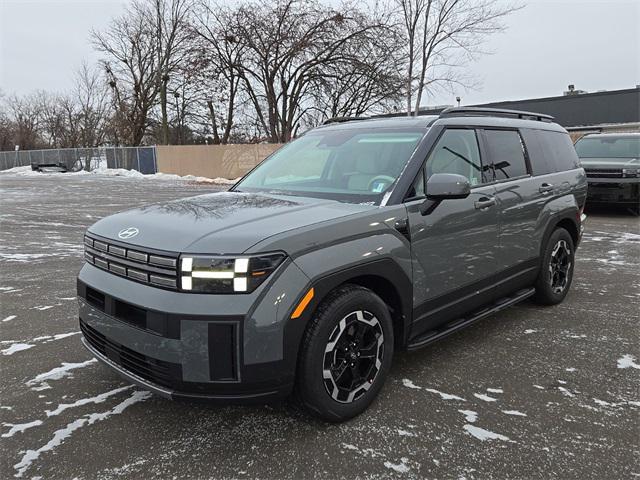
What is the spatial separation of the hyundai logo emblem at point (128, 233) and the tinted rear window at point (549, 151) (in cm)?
351

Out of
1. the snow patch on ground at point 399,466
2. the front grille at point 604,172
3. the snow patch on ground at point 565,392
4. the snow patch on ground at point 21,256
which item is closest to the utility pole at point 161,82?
the snow patch on ground at point 21,256

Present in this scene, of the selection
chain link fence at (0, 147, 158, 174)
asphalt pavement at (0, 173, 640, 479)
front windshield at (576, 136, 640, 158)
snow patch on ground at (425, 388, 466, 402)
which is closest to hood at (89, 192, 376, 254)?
asphalt pavement at (0, 173, 640, 479)

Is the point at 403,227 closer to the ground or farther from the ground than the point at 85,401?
farther from the ground

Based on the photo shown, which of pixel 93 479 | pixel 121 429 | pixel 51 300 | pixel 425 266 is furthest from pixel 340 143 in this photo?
pixel 51 300

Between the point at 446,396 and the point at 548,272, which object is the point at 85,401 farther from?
the point at 548,272

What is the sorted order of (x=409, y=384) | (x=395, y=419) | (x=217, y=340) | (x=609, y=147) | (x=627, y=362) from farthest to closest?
(x=609, y=147) < (x=627, y=362) < (x=409, y=384) < (x=395, y=419) < (x=217, y=340)

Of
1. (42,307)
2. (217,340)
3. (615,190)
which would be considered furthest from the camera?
(615,190)

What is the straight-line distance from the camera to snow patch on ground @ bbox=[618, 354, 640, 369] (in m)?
3.62

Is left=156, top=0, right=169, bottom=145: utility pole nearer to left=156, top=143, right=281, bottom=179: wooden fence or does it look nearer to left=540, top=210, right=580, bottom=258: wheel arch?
left=156, top=143, right=281, bottom=179: wooden fence

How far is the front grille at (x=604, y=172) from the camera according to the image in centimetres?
1078

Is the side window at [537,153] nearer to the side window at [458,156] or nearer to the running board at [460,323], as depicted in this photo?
the side window at [458,156]

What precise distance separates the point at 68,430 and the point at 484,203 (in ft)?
10.3

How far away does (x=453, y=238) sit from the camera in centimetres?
349

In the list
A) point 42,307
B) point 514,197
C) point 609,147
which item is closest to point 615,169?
point 609,147
